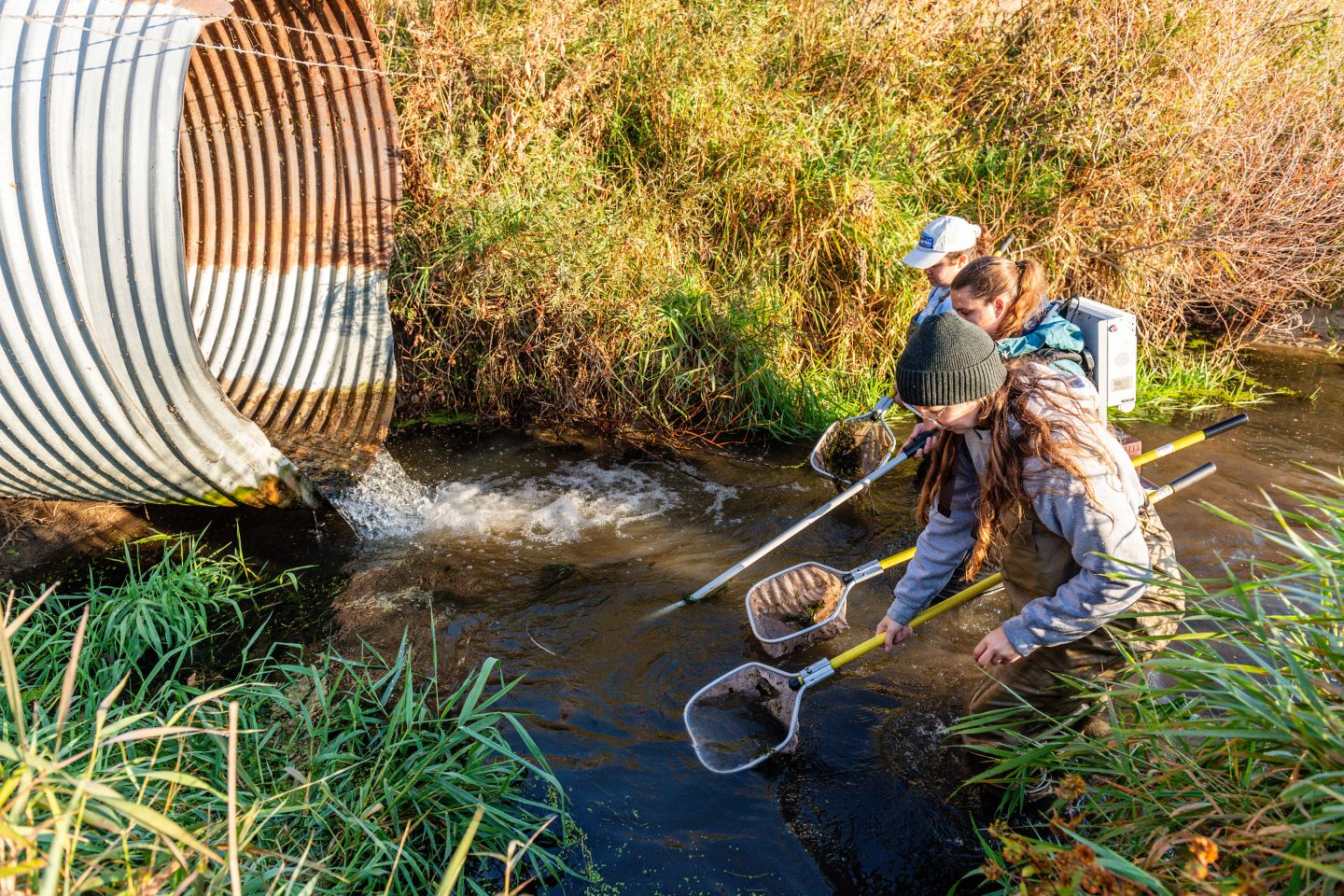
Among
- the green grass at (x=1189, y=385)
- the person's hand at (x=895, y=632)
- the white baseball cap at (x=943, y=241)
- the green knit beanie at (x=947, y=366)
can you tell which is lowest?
the green grass at (x=1189, y=385)

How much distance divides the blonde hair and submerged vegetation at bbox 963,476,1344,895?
60.5 inches

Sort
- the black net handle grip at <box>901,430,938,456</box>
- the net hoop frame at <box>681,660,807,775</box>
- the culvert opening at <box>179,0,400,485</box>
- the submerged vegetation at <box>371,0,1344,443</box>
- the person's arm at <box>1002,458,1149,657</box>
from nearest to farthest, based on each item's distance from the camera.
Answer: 1. the person's arm at <box>1002,458,1149,657</box>
2. the net hoop frame at <box>681,660,807,775</box>
3. the black net handle grip at <box>901,430,938,456</box>
4. the culvert opening at <box>179,0,400,485</box>
5. the submerged vegetation at <box>371,0,1344,443</box>

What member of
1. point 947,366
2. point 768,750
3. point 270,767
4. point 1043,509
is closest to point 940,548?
point 1043,509

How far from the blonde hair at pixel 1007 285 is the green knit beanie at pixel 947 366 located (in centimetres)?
132

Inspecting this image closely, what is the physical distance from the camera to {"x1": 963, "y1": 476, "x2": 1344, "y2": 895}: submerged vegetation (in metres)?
1.90

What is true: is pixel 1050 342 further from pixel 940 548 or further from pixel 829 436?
pixel 829 436

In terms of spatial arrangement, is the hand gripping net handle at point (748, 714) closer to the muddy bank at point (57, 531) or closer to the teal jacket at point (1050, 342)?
the teal jacket at point (1050, 342)

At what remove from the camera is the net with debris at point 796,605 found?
14.6 feet

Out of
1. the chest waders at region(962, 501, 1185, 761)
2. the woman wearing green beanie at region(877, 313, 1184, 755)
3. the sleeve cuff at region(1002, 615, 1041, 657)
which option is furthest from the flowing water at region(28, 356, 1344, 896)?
the sleeve cuff at region(1002, 615, 1041, 657)

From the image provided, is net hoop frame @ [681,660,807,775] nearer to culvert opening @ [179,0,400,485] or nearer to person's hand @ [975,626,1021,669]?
person's hand @ [975,626,1021,669]

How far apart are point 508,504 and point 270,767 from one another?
2697 mm

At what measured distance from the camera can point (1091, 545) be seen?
8.63ft

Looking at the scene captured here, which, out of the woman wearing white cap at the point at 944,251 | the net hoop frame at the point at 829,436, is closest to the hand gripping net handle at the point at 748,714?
the woman wearing white cap at the point at 944,251

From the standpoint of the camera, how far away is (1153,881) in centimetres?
189
